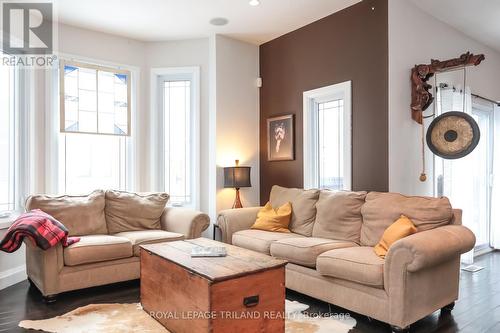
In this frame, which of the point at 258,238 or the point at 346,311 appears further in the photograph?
the point at 258,238

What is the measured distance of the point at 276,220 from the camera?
3.92 m

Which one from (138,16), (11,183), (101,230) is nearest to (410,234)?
(101,230)

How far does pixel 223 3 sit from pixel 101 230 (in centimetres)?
276

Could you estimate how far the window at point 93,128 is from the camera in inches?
173

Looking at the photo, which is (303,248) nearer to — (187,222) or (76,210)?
(187,222)

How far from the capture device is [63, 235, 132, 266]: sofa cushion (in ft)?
10.5

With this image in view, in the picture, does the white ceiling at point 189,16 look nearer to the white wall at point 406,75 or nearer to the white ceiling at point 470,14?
the white wall at point 406,75

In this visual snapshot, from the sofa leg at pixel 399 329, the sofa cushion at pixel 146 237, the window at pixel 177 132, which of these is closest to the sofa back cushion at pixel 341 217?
the sofa leg at pixel 399 329

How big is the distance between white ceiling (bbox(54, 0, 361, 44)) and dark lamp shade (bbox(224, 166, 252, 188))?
70.2 inches

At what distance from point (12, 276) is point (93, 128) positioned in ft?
6.22

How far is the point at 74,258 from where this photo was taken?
318cm

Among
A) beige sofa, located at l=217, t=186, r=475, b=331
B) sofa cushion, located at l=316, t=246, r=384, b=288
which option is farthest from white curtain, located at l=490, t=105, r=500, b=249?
sofa cushion, located at l=316, t=246, r=384, b=288

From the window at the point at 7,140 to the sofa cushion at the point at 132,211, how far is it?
976 millimetres

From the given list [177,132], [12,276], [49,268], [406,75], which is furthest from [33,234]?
[406,75]
